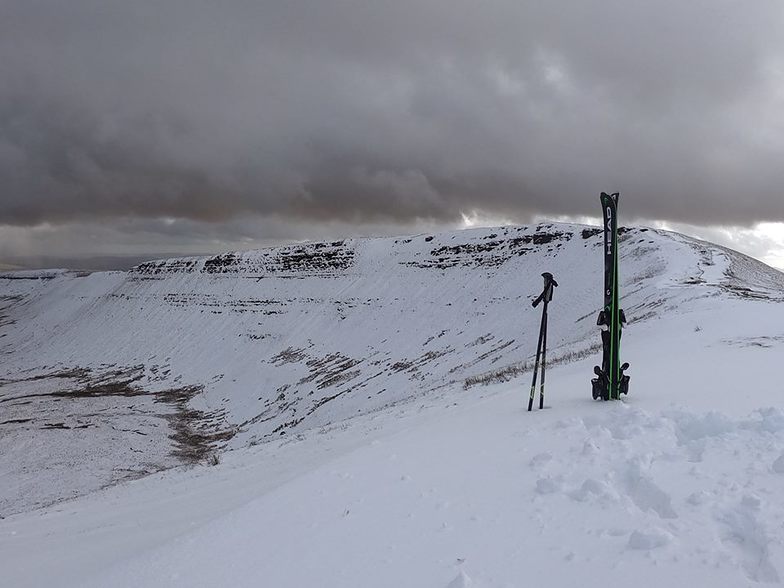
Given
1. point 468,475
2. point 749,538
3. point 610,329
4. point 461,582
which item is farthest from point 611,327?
point 461,582

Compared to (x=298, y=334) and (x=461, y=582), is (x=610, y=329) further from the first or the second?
(x=298, y=334)

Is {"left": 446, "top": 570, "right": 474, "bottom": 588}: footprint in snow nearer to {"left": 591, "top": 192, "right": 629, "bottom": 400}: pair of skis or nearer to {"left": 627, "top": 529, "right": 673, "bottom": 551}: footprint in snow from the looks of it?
{"left": 627, "top": 529, "right": 673, "bottom": 551}: footprint in snow

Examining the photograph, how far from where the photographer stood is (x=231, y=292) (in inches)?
3201

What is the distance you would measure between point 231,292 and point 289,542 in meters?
79.8

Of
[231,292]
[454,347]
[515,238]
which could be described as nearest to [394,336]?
[454,347]

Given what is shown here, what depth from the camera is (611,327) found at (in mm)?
9398

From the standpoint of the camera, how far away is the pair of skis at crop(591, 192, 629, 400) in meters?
8.84

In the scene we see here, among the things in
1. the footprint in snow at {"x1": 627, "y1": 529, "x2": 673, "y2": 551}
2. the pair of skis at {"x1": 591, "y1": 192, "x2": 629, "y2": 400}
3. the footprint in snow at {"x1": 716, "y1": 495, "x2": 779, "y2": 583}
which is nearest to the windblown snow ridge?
the pair of skis at {"x1": 591, "y1": 192, "x2": 629, "y2": 400}

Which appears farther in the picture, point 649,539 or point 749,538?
point 649,539

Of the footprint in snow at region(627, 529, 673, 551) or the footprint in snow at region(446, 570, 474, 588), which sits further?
the footprint in snow at region(627, 529, 673, 551)

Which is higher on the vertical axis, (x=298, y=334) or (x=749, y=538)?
(x=749, y=538)

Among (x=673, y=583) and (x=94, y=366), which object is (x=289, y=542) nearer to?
(x=673, y=583)

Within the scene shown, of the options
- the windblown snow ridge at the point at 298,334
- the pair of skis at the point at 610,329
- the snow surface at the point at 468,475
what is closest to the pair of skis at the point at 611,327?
the pair of skis at the point at 610,329

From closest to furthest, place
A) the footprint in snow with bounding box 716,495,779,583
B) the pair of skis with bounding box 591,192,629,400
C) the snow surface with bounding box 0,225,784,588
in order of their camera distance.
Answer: the footprint in snow with bounding box 716,495,779,583 < the snow surface with bounding box 0,225,784,588 < the pair of skis with bounding box 591,192,629,400
